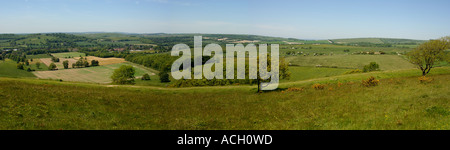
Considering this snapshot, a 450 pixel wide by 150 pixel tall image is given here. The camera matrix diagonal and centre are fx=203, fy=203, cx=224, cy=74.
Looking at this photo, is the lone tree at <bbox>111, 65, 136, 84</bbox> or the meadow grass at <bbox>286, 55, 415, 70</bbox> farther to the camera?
the meadow grass at <bbox>286, 55, 415, 70</bbox>

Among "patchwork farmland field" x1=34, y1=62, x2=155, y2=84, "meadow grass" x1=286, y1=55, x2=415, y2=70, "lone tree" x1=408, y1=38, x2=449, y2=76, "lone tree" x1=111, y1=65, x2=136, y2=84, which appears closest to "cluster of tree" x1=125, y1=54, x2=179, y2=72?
"patchwork farmland field" x1=34, y1=62, x2=155, y2=84

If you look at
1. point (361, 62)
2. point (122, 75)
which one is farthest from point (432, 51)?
point (361, 62)

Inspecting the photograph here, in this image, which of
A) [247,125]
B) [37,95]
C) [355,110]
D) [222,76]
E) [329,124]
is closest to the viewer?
[329,124]

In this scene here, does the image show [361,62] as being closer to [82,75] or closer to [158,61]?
[158,61]

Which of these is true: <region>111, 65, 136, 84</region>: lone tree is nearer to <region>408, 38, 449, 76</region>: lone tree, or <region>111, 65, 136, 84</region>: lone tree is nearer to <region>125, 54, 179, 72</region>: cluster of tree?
<region>125, 54, 179, 72</region>: cluster of tree

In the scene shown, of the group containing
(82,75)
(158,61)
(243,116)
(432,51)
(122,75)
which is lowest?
(82,75)

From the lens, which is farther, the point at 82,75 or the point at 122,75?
the point at 82,75

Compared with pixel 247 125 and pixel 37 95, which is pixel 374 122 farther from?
pixel 37 95

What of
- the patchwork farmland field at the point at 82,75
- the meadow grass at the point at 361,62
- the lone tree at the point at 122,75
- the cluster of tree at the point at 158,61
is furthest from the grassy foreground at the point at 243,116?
the cluster of tree at the point at 158,61

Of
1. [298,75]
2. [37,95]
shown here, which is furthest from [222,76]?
[37,95]

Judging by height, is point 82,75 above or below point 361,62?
below
